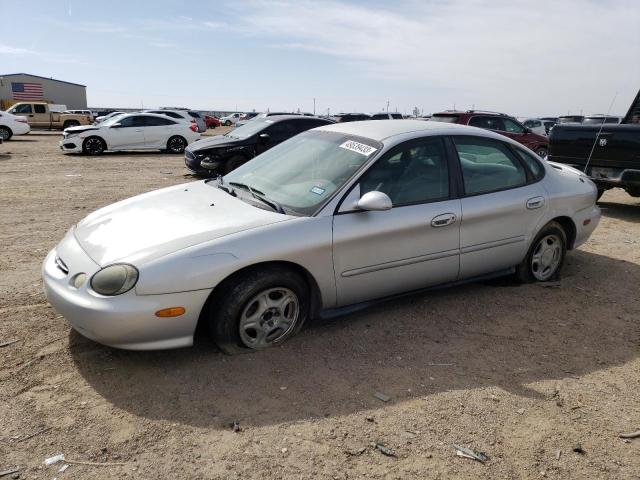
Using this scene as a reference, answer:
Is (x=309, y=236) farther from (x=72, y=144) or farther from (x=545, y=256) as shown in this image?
(x=72, y=144)

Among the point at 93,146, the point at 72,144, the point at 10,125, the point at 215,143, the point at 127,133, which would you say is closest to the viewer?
the point at 215,143

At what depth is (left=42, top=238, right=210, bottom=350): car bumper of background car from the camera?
291cm

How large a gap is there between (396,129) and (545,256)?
6.63 ft

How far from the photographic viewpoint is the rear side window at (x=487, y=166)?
4.20 m

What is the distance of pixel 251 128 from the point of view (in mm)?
11195

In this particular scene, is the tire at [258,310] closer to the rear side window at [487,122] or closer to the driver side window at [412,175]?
the driver side window at [412,175]

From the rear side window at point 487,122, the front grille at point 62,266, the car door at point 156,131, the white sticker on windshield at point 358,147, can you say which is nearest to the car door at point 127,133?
the car door at point 156,131

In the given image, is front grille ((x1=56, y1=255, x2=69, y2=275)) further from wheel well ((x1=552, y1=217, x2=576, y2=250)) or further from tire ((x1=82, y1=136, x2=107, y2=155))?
tire ((x1=82, y1=136, x2=107, y2=155))

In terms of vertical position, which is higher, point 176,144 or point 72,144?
point 72,144

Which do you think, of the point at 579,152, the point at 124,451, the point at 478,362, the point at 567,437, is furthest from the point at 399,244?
the point at 579,152

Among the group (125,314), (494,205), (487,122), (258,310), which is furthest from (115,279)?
(487,122)

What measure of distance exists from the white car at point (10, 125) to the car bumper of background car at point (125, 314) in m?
22.5

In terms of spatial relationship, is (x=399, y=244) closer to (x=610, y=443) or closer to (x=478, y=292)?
(x=478, y=292)

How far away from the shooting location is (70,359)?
3.27 metres
